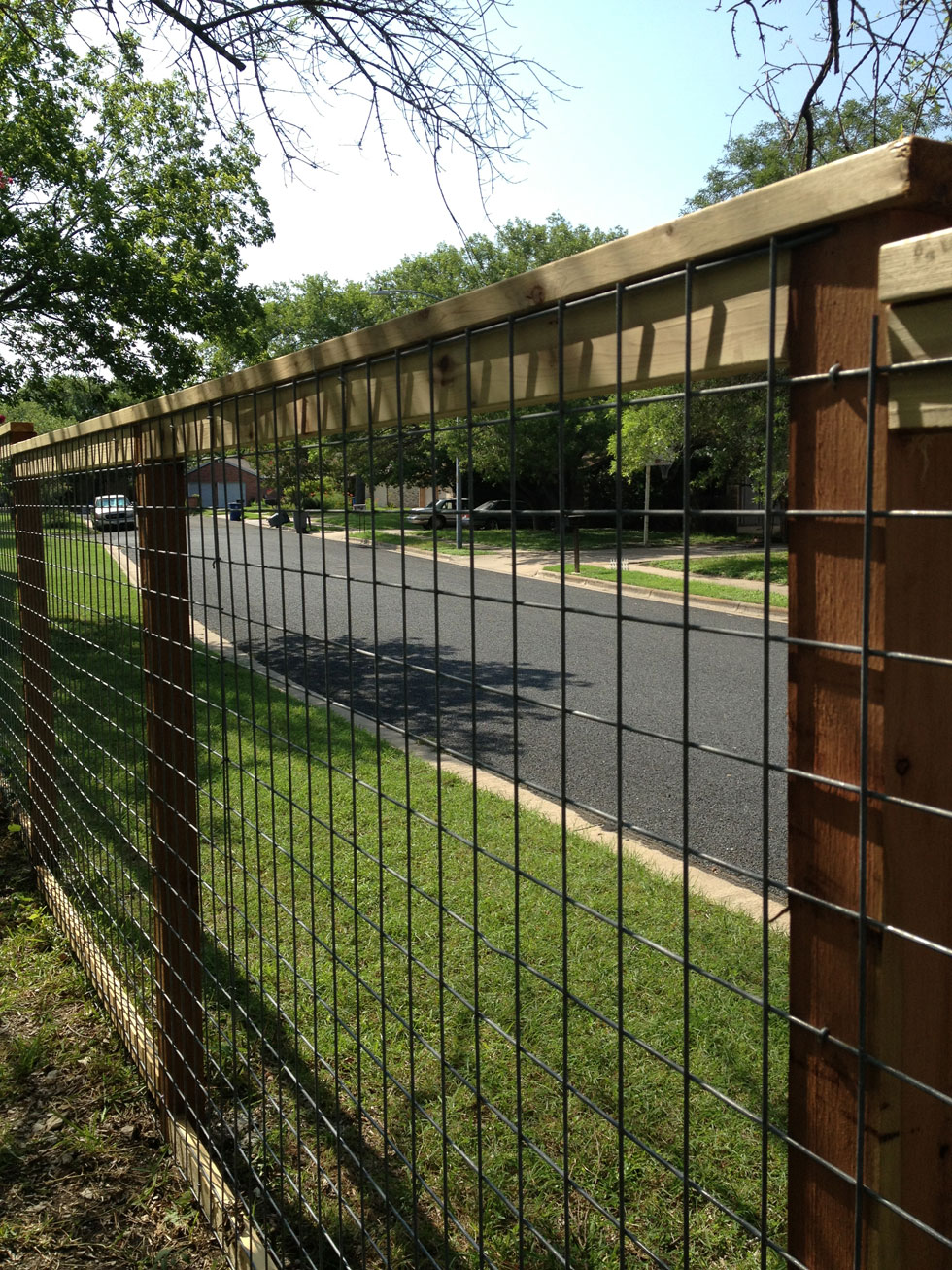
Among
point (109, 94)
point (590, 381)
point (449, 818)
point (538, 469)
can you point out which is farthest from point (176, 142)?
point (538, 469)

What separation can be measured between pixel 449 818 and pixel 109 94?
1258 centimetres

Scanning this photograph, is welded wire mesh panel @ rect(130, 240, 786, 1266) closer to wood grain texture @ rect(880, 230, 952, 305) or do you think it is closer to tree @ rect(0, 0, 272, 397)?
wood grain texture @ rect(880, 230, 952, 305)

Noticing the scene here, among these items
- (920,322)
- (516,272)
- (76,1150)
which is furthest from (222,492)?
(516,272)

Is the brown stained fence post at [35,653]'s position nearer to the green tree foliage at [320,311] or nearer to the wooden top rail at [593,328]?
the wooden top rail at [593,328]

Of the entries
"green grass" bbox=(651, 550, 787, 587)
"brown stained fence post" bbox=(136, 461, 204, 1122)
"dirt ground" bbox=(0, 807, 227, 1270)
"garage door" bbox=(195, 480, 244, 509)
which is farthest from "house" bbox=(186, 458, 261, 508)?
"dirt ground" bbox=(0, 807, 227, 1270)

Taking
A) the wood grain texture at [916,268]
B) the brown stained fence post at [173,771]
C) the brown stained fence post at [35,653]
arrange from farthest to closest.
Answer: the brown stained fence post at [35,653] → the brown stained fence post at [173,771] → the wood grain texture at [916,268]

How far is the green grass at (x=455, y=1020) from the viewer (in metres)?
2.35

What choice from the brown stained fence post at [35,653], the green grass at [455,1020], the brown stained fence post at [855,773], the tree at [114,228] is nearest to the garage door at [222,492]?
the green grass at [455,1020]

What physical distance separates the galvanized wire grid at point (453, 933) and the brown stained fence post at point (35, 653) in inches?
4.2

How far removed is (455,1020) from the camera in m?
3.59

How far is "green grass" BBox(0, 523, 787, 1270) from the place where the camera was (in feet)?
7.72

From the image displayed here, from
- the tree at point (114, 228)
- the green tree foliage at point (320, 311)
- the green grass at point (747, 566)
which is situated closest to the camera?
the green grass at point (747, 566)

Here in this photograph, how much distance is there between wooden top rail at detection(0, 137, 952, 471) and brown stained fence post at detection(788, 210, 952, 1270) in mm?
40

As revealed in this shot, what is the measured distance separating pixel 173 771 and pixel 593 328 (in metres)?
2.17
